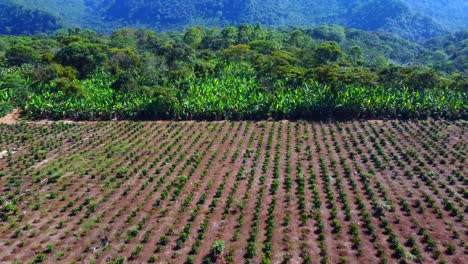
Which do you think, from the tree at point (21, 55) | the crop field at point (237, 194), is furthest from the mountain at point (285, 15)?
the crop field at point (237, 194)

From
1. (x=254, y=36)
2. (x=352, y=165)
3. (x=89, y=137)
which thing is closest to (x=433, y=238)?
(x=352, y=165)

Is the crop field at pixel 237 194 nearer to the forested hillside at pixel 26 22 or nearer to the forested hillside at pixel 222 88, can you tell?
the forested hillside at pixel 222 88

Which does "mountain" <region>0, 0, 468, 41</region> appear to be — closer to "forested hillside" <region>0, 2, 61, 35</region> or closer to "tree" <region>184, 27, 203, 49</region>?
"forested hillside" <region>0, 2, 61, 35</region>

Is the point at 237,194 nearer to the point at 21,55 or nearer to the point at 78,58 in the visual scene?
the point at 78,58

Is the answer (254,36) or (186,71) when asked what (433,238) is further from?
(254,36)

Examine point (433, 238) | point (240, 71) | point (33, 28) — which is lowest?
point (433, 238)

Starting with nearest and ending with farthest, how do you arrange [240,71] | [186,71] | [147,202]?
[147,202] → [186,71] → [240,71]
